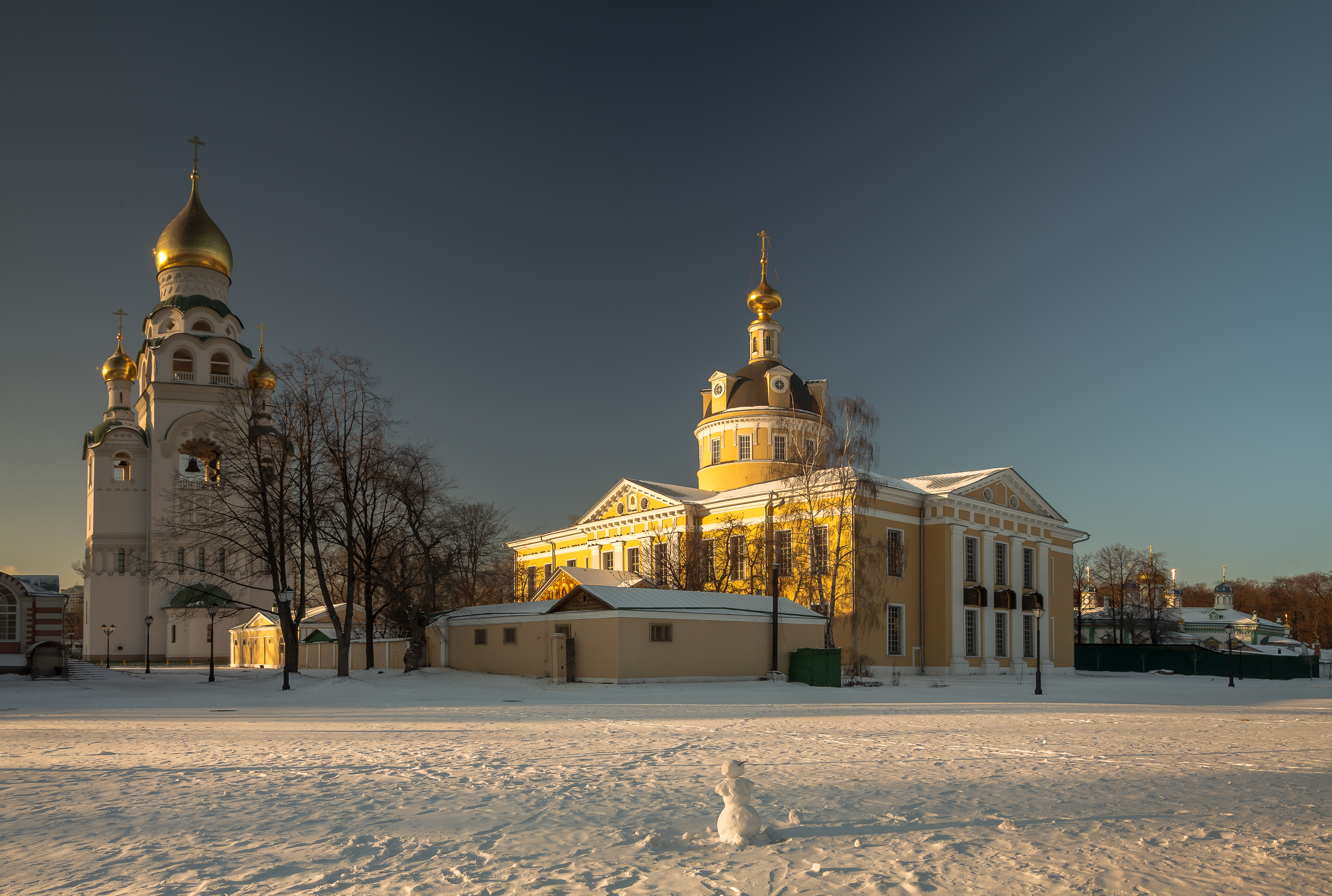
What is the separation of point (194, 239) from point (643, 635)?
4286cm

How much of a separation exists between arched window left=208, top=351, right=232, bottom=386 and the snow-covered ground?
4338 centimetres

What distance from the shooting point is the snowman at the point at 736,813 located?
6.95 m

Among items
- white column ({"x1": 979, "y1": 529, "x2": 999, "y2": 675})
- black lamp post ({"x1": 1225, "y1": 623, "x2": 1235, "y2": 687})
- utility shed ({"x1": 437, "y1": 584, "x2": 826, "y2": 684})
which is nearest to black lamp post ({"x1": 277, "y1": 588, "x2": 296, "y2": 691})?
utility shed ({"x1": 437, "y1": 584, "x2": 826, "y2": 684})

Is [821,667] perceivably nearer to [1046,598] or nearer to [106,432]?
[1046,598]

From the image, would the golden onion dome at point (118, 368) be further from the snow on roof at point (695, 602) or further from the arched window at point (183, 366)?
the snow on roof at point (695, 602)

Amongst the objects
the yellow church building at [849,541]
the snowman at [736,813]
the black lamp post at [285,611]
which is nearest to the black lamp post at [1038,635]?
the yellow church building at [849,541]

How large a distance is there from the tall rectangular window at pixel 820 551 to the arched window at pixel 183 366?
3957cm

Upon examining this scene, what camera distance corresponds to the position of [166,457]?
186 ft

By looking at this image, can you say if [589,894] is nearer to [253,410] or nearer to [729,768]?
[729,768]

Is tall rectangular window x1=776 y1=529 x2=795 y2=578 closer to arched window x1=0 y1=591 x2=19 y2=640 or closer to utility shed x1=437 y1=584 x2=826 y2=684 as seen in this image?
utility shed x1=437 y1=584 x2=826 y2=684

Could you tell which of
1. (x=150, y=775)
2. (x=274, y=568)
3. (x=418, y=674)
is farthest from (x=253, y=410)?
(x=150, y=775)

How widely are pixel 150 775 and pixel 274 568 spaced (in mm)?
23992

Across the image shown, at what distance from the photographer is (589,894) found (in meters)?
5.88

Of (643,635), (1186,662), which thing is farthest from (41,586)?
(1186,662)
